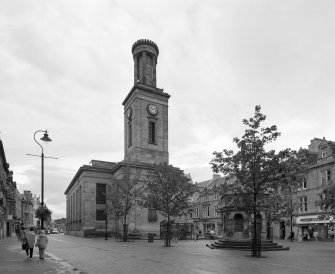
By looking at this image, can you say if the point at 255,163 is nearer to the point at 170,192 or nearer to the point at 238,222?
the point at 238,222

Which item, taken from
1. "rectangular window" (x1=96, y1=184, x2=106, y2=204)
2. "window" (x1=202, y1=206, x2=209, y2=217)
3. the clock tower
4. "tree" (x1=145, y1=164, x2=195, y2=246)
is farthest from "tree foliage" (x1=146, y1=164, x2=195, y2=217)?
"window" (x1=202, y1=206, x2=209, y2=217)

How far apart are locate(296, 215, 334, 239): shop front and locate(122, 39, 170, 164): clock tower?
23.1m

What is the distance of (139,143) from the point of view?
5984 centimetres

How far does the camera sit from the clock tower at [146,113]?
60.3 meters

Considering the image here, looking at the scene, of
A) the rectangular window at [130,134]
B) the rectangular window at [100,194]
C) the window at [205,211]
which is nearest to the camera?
the rectangular window at [130,134]

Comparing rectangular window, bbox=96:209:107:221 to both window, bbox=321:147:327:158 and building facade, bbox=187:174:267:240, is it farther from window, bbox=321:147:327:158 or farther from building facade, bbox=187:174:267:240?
window, bbox=321:147:327:158

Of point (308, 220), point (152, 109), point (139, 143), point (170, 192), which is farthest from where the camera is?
point (152, 109)

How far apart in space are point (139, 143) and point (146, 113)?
17.3 ft

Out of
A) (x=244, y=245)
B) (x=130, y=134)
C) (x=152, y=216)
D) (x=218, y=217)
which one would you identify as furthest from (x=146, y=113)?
(x=244, y=245)

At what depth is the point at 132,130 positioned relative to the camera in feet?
203

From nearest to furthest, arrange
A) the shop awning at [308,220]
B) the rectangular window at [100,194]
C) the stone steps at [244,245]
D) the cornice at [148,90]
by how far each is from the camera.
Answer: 1. the stone steps at [244,245]
2. the shop awning at [308,220]
3. the cornice at [148,90]
4. the rectangular window at [100,194]

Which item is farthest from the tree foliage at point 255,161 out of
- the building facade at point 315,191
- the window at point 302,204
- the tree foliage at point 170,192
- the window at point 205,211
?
the window at point 205,211

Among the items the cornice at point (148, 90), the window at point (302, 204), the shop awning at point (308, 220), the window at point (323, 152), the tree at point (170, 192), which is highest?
the cornice at point (148, 90)

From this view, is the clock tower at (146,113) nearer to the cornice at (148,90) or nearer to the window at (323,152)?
the cornice at (148,90)
